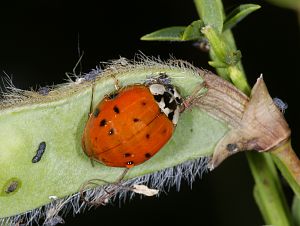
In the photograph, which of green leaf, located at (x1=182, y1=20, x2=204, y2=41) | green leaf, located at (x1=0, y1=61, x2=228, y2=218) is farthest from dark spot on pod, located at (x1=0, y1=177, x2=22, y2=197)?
green leaf, located at (x1=182, y1=20, x2=204, y2=41)

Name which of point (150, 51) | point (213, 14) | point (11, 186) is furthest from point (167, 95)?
point (150, 51)

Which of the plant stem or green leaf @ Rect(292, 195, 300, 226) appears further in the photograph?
green leaf @ Rect(292, 195, 300, 226)

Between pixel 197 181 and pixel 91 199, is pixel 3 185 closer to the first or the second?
pixel 91 199

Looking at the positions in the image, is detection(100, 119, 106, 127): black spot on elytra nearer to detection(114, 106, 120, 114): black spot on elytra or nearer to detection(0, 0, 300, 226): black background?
detection(114, 106, 120, 114): black spot on elytra

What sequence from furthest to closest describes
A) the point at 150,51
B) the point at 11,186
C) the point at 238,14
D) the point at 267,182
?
1. the point at 150,51
2. the point at 267,182
3. the point at 238,14
4. the point at 11,186

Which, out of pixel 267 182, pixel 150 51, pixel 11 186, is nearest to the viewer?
pixel 11 186

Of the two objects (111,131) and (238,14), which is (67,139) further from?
(238,14)
